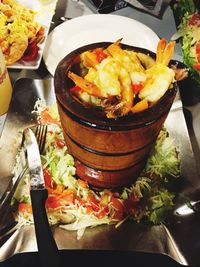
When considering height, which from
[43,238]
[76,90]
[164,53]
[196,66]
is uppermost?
[164,53]

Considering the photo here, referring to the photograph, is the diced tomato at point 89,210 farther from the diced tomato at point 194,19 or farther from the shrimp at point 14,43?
the diced tomato at point 194,19

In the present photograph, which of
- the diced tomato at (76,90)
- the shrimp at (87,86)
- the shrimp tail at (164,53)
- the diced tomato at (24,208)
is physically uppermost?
the shrimp tail at (164,53)

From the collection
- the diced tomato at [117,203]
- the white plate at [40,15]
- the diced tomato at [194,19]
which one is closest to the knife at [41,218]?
the diced tomato at [117,203]

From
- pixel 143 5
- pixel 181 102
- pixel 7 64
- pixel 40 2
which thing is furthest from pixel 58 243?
pixel 143 5

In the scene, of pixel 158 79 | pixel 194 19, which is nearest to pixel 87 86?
pixel 158 79

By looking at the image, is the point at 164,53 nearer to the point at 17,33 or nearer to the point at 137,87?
the point at 137,87

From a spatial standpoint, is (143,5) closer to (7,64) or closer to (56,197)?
(7,64)
